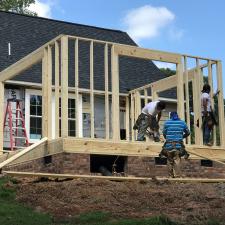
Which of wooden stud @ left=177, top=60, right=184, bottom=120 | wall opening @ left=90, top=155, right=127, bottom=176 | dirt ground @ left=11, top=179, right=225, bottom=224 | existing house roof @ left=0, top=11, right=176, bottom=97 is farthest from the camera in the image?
existing house roof @ left=0, top=11, right=176, bottom=97

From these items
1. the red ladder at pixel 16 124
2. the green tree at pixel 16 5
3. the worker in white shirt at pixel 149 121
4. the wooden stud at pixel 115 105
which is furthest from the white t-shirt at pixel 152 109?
the green tree at pixel 16 5

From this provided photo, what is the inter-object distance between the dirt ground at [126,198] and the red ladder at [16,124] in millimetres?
7581

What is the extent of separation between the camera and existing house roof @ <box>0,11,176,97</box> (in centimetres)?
2136

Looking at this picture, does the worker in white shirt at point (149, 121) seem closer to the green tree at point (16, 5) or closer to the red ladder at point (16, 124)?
the red ladder at point (16, 124)

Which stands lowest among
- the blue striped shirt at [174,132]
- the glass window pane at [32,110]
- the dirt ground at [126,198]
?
the dirt ground at [126,198]

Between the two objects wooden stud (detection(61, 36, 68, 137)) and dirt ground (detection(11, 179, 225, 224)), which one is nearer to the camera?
dirt ground (detection(11, 179, 225, 224))

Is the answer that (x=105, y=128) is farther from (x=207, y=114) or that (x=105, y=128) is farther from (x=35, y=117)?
(x=35, y=117)

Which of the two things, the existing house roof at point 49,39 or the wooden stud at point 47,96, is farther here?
the existing house roof at point 49,39

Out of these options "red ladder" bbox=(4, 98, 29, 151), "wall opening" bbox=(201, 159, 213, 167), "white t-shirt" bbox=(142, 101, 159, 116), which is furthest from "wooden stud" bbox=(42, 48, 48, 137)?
"red ladder" bbox=(4, 98, 29, 151)

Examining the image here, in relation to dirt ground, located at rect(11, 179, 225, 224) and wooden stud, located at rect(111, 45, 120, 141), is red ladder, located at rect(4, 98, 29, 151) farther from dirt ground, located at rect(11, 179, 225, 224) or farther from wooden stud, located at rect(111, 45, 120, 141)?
dirt ground, located at rect(11, 179, 225, 224)

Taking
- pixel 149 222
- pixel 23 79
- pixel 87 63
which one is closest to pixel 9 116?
pixel 23 79

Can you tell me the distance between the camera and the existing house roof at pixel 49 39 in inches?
841

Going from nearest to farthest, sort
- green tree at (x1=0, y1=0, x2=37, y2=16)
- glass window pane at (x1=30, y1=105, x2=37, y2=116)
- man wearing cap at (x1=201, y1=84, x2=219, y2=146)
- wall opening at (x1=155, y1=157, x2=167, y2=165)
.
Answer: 1. wall opening at (x1=155, y1=157, x2=167, y2=165)
2. man wearing cap at (x1=201, y1=84, x2=219, y2=146)
3. glass window pane at (x1=30, y1=105, x2=37, y2=116)
4. green tree at (x1=0, y1=0, x2=37, y2=16)

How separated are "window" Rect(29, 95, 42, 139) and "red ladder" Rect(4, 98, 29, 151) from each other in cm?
59
